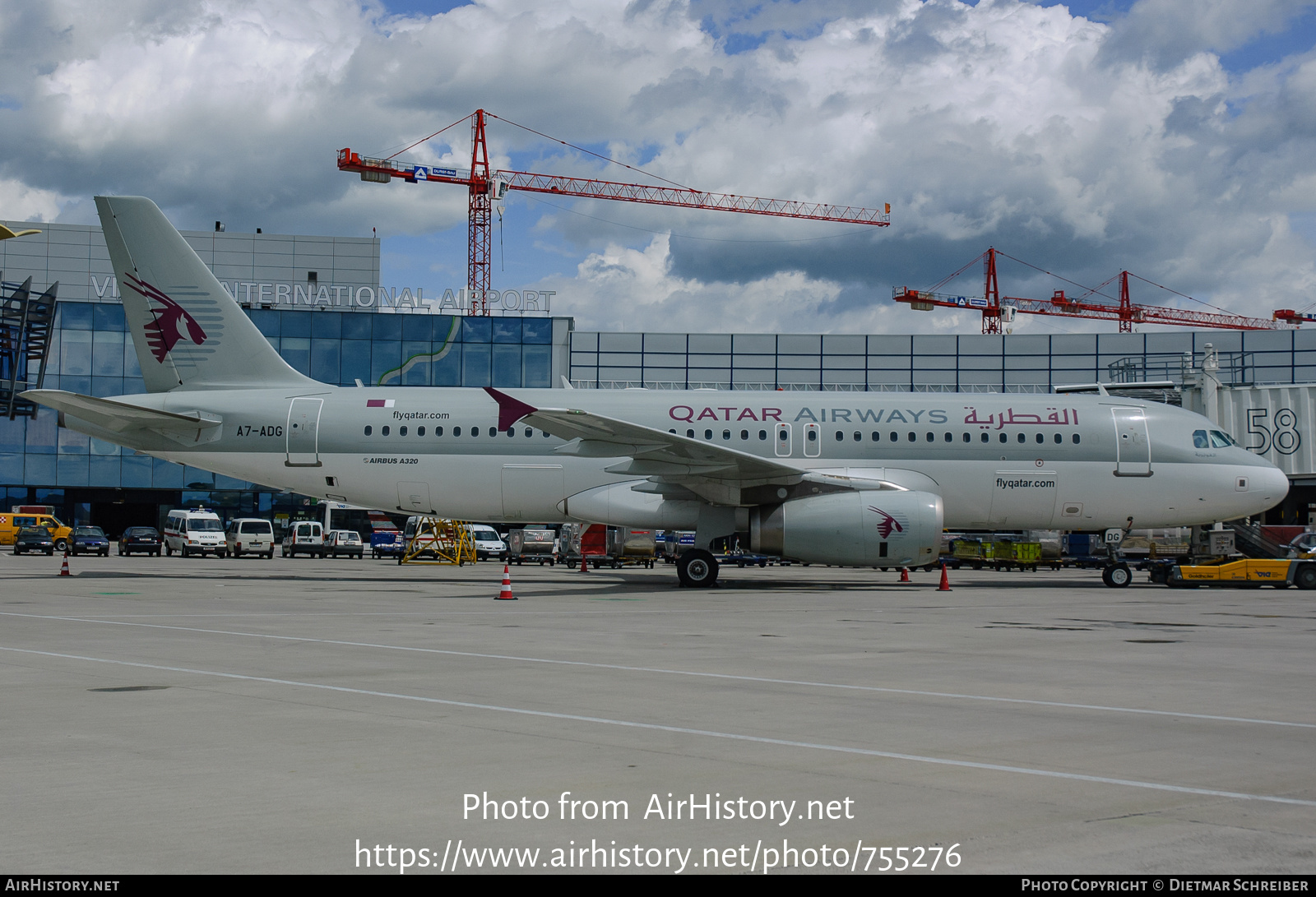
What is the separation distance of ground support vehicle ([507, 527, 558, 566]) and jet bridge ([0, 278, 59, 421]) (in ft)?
105

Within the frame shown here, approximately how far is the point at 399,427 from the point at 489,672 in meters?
16.3

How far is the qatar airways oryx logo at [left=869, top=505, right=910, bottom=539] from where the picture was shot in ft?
72.4

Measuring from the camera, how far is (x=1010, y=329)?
138875 millimetres

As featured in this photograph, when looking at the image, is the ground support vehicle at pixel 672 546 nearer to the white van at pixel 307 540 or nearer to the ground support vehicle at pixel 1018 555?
the ground support vehicle at pixel 1018 555

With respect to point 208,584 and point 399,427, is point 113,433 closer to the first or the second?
point 208,584

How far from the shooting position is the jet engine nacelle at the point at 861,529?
2209 cm

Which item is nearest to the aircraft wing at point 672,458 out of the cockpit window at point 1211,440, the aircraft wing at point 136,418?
the aircraft wing at point 136,418

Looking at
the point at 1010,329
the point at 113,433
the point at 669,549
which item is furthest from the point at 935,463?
the point at 1010,329

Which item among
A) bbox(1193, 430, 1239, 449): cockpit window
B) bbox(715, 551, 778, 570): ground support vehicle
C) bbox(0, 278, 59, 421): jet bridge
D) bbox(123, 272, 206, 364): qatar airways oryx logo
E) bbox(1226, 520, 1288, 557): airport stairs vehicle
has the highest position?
bbox(0, 278, 59, 421): jet bridge

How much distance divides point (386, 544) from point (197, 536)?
934 cm

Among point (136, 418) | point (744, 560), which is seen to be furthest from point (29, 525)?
point (136, 418)

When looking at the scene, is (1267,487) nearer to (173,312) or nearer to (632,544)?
(632,544)

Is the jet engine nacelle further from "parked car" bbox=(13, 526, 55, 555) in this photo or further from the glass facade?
the glass facade

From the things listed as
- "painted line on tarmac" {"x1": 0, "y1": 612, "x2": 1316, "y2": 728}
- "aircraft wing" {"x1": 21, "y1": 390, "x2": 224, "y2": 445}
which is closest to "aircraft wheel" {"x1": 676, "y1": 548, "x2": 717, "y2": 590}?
"aircraft wing" {"x1": 21, "y1": 390, "x2": 224, "y2": 445}
